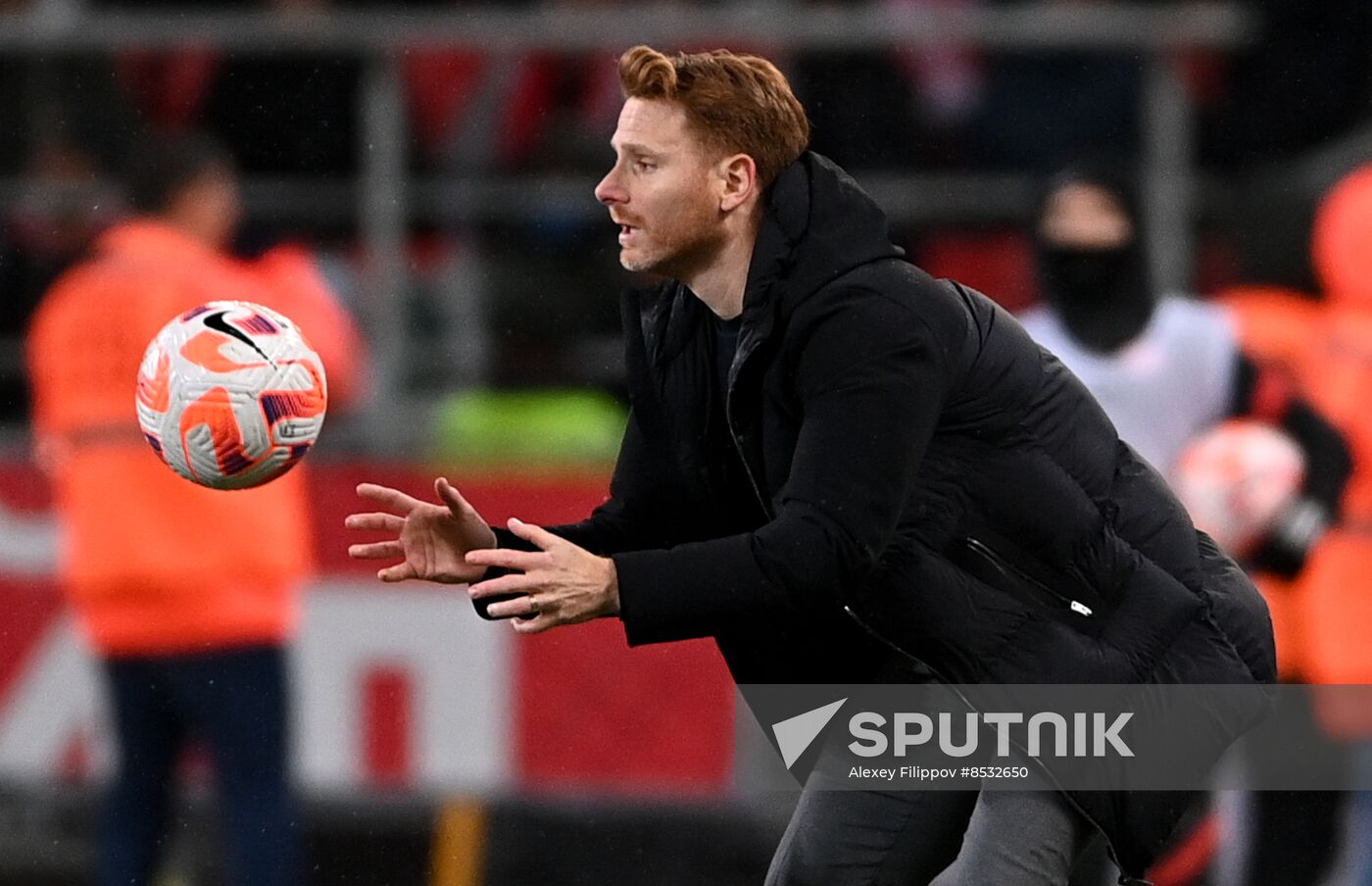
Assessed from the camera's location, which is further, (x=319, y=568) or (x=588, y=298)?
(x=588, y=298)

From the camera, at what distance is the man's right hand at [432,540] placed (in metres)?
3.66

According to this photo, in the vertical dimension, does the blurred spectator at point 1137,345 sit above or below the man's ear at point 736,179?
below

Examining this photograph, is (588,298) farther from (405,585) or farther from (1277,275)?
(1277,275)

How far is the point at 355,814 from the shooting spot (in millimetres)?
7035

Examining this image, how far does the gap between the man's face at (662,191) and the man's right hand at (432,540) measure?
507 millimetres

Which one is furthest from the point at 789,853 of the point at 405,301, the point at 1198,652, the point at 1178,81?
the point at 1178,81

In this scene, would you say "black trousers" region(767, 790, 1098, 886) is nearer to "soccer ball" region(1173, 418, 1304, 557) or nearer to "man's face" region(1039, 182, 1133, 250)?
"soccer ball" region(1173, 418, 1304, 557)

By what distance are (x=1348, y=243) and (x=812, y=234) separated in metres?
3.61

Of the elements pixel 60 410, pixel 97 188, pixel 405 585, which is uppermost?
pixel 97 188

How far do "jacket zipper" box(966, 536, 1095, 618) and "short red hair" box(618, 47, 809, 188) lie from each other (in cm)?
69

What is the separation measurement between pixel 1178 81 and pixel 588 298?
6.94ft

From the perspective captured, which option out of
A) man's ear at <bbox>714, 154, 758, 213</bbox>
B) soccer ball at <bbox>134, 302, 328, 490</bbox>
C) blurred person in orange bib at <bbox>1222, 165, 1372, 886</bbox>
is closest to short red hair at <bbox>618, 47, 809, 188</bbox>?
man's ear at <bbox>714, 154, 758, 213</bbox>

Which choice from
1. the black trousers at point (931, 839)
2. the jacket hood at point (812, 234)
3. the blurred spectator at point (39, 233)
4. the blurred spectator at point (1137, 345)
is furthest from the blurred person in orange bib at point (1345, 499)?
the blurred spectator at point (39, 233)

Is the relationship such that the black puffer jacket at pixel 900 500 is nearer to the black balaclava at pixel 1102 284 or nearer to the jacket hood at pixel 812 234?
the jacket hood at pixel 812 234
